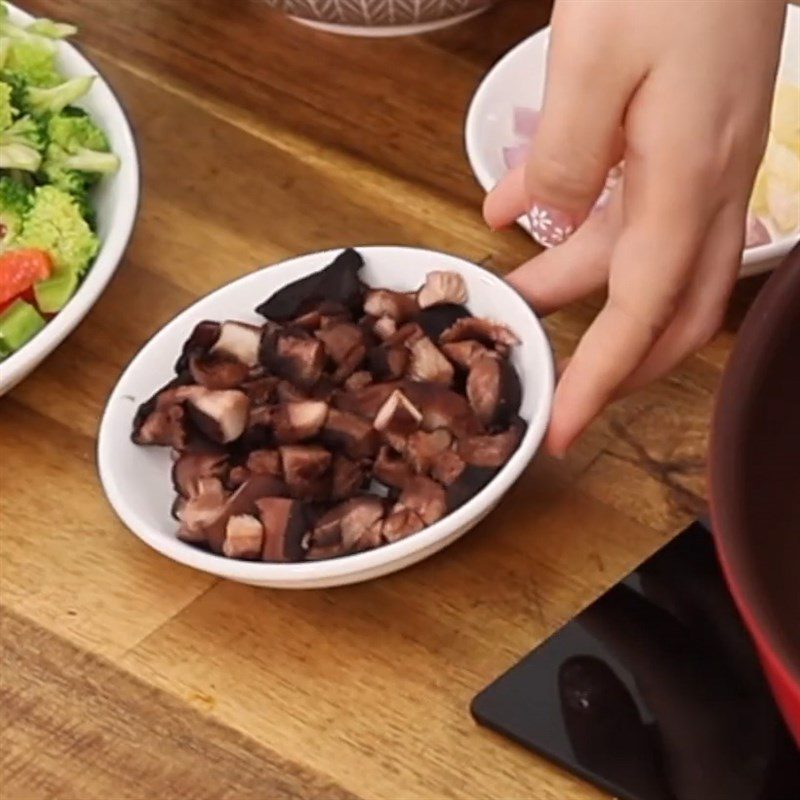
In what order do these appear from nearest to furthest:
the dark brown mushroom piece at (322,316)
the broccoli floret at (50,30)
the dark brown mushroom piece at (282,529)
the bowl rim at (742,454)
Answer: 1. the bowl rim at (742,454)
2. the dark brown mushroom piece at (282,529)
3. the dark brown mushroom piece at (322,316)
4. the broccoli floret at (50,30)

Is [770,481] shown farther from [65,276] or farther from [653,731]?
[65,276]

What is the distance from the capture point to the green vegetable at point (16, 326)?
1095 millimetres

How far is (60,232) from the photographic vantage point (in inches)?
44.3

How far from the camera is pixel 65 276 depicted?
1.12 meters

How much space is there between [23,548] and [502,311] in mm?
326

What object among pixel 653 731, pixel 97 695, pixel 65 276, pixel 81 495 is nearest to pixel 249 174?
pixel 65 276

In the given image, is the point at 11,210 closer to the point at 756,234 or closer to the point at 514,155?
the point at 514,155

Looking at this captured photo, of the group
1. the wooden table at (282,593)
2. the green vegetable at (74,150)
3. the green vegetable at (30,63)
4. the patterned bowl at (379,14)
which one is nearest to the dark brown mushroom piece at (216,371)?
the wooden table at (282,593)

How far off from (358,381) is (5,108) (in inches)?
13.6

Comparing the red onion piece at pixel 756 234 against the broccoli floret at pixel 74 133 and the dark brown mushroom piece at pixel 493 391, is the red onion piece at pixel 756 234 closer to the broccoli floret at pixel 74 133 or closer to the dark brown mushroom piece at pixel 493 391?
the dark brown mushroom piece at pixel 493 391

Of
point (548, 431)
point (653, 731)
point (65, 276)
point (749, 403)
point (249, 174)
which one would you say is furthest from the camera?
point (249, 174)

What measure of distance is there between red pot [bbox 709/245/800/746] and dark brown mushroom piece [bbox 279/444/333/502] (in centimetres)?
28

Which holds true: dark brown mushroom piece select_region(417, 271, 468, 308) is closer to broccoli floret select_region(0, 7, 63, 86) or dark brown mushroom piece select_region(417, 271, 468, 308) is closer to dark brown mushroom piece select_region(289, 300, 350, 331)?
dark brown mushroom piece select_region(289, 300, 350, 331)

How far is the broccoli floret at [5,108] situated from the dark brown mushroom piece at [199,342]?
0.77 ft
